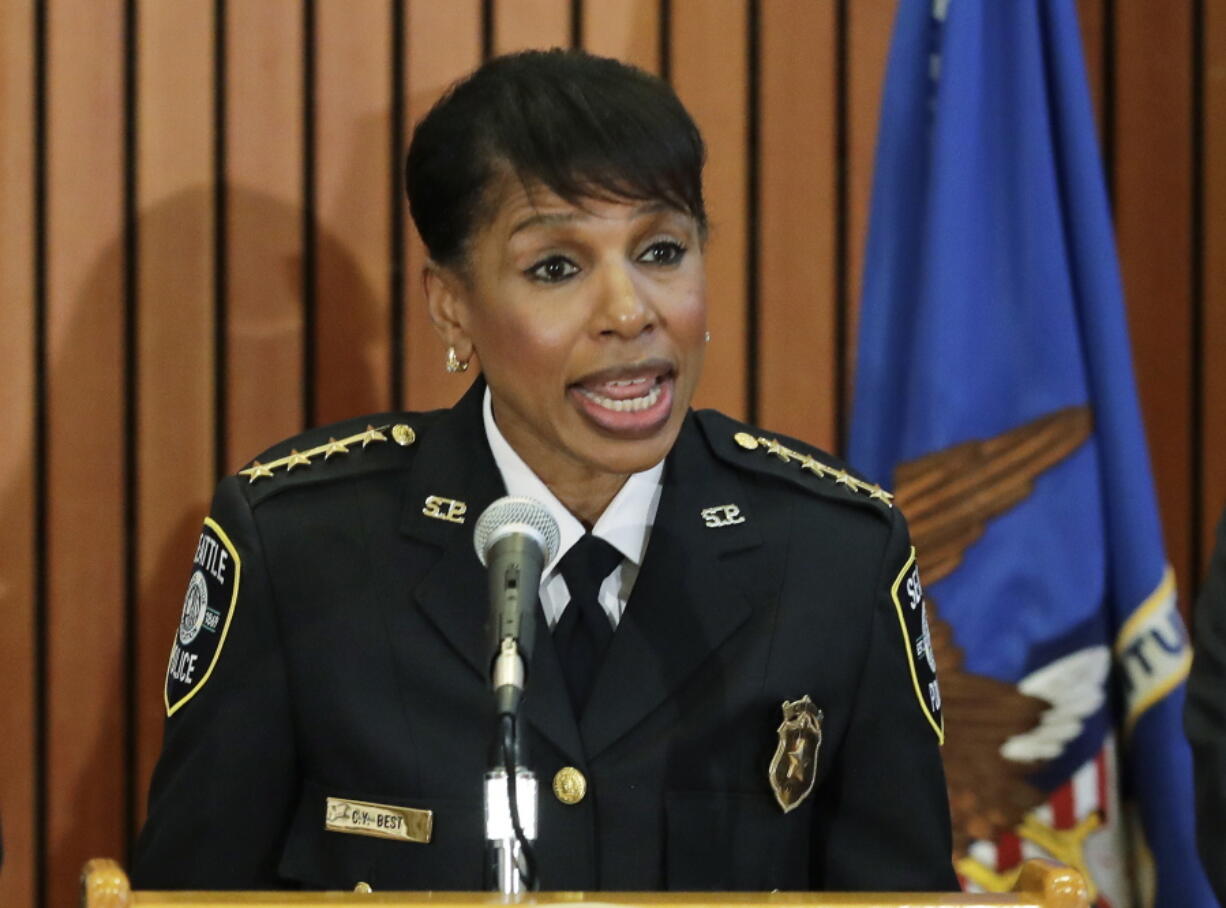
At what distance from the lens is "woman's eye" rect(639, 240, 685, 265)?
1784 mm

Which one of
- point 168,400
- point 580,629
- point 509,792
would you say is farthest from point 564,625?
point 168,400

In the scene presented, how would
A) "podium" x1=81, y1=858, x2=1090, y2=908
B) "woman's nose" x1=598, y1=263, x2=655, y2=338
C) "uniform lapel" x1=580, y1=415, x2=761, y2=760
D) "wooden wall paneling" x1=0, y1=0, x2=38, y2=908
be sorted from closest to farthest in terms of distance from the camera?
"podium" x1=81, y1=858, x2=1090, y2=908 < "woman's nose" x1=598, y1=263, x2=655, y2=338 < "uniform lapel" x1=580, y1=415, x2=761, y2=760 < "wooden wall paneling" x1=0, y1=0, x2=38, y2=908

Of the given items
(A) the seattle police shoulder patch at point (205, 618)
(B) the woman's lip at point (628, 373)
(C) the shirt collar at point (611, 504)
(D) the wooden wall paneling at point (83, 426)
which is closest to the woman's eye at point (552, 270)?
(B) the woman's lip at point (628, 373)

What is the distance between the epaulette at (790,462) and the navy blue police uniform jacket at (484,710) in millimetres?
61

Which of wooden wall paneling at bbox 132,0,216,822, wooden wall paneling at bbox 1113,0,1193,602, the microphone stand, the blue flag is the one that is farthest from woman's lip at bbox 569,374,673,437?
wooden wall paneling at bbox 1113,0,1193,602

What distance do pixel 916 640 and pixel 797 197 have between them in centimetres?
104

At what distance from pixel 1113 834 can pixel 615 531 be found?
1104mm

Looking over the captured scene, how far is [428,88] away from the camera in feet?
8.79

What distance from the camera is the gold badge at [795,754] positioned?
1.82 meters

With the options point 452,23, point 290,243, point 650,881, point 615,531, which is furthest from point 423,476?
point 452,23

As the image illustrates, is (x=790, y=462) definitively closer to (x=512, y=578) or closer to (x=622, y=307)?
(x=622, y=307)

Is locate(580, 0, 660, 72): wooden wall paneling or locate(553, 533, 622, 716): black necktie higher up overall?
locate(580, 0, 660, 72): wooden wall paneling

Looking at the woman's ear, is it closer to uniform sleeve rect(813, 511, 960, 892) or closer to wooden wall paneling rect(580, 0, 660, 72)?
uniform sleeve rect(813, 511, 960, 892)

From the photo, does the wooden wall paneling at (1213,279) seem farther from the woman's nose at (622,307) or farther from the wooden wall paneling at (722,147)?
the woman's nose at (622,307)
